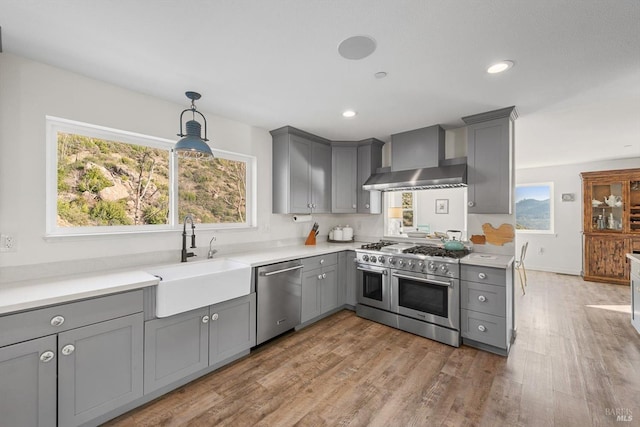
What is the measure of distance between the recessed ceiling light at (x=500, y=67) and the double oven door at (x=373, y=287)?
86.5 inches

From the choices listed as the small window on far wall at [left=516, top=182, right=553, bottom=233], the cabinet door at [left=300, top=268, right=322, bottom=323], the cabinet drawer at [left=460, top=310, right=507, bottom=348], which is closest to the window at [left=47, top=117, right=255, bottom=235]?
the cabinet door at [left=300, top=268, right=322, bottom=323]

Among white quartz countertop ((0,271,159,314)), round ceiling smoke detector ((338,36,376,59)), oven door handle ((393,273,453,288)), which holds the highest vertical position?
round ceiling smoke detector ((338,36,376,59))

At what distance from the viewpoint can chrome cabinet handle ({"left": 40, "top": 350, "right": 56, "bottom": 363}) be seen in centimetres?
153

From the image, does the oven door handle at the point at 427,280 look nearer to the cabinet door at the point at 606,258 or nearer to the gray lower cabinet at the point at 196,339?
the gray lower cabinet at the point at 196,339

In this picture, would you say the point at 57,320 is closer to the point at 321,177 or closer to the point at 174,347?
the point at 174,347

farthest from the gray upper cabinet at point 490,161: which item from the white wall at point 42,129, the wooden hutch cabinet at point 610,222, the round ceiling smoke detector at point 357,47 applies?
the wooden hutch cabinet at point 610,222

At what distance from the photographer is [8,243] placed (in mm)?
1864

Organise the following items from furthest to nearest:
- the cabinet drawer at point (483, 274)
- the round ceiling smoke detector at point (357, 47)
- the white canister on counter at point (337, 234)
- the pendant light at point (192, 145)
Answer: the white canister on counter at point (337, 234) → the cabinet drawer at point (483, 274) → the pendant light at point (192, 145) → the round ceiling smoke detector at point (357, 47)

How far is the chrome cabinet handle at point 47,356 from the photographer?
5.02ft

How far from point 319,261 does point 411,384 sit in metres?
1.57

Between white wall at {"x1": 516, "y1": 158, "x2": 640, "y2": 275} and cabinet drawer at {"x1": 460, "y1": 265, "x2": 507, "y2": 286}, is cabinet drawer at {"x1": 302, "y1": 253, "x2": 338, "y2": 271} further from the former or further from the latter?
white wall at {"x1": 516, "y1": 158, "x2": 640, "y2": 275}

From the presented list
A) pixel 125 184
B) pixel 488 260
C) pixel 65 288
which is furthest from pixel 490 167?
pixel 65 288

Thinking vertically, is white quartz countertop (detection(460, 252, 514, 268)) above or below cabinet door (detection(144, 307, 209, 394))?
above

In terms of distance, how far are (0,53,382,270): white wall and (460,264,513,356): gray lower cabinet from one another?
9.63ft
